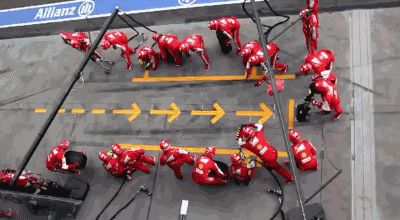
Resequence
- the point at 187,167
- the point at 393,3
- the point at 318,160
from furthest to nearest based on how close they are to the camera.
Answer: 1. the point at 393,3
2. the point at 187,167
3. the point at 318,160

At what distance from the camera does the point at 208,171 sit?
12.1m

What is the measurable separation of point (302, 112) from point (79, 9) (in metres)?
9.26

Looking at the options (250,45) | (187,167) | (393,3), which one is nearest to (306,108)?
(250,45)

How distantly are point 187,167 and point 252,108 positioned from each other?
7.81ft

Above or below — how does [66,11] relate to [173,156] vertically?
above

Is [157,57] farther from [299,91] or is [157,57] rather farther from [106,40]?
[299,91]

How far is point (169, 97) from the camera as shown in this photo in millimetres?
14766

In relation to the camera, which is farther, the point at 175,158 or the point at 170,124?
the point at 170,124

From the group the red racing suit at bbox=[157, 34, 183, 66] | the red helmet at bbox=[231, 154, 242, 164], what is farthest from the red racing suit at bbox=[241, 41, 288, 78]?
the red helmet at bbox=[231, 154, 242, 164]

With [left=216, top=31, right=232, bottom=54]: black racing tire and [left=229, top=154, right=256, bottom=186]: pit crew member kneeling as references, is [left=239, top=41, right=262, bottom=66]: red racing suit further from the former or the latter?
[left=229, top=154, right=256, bottom=186]: pit crew member kneeling

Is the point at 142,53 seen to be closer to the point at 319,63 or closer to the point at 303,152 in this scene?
the point at 319,63

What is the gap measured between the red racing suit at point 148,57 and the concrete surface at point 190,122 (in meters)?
0.25

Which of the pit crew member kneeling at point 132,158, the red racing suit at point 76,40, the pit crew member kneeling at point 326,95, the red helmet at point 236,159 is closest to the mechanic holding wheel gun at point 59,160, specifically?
the pit crew member kneeling at point 132,158

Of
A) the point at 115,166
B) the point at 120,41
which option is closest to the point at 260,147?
the point at 115,166
